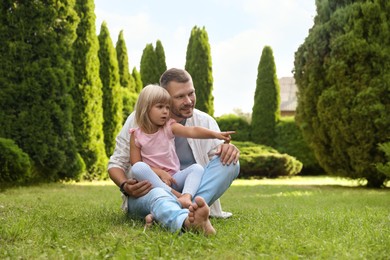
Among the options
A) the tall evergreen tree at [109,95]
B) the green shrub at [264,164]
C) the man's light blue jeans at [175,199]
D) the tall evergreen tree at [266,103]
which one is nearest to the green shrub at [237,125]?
the tall evergreen tree at [266,103]

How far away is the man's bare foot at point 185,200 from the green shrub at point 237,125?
16936 millimetres

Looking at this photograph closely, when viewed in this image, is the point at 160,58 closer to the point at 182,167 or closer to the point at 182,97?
the point at 182,167

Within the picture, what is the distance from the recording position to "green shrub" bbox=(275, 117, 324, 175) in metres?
19.0

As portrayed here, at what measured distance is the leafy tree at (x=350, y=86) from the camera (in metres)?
10.4

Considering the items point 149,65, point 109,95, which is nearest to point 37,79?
point 109,95

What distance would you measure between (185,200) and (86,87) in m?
9.78

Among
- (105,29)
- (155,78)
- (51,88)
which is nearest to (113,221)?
(51,88)

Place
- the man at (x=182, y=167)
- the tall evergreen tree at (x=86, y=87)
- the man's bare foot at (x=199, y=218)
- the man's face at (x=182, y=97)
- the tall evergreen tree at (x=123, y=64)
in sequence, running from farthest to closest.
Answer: the tall evergreen tree at (x=123, y=64) → the tall evergreen tree at (x=86, y=87) → the man's face at (x=182, y=97) → the man at (x=182, y=167) → the man's bare foot at (x=199, y=218)

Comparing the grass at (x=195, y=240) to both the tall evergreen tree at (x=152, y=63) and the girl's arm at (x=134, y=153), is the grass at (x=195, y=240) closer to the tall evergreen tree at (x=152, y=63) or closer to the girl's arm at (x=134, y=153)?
the girl's arm at (x=134, y=153)

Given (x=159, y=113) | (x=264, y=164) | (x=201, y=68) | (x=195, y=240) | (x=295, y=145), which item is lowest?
(x=264, y=164)

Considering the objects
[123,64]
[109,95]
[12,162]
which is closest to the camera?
[12,162]

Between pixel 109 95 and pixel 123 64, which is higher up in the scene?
pixel 123 64

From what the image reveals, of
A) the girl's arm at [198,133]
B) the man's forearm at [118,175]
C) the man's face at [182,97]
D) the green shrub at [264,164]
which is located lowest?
the green shrub at [264,164]

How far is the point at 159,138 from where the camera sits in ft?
12.9
